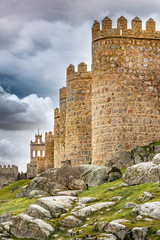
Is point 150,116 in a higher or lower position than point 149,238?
higher

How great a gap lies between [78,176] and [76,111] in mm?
11310

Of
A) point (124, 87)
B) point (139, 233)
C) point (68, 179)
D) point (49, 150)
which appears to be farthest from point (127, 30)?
point (49, 150)

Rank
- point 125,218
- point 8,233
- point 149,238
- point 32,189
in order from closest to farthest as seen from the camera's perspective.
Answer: point 149,238 → point 125,218 → point 8,233 → point 32,189

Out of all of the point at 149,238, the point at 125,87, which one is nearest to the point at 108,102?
the point at 125,87

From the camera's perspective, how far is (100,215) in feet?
60.6

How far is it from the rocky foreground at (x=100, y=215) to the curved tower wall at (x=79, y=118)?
1458 cm

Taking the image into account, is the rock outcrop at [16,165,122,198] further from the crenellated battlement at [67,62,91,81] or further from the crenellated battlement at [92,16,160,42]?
the crenellated battlement at [67,62,91,81]

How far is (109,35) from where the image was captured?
32.9 metres

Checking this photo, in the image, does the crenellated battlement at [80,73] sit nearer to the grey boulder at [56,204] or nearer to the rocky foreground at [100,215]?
the rocky foreground at [100,215]

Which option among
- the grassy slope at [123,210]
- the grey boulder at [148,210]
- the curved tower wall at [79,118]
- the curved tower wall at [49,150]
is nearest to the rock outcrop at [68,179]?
the grassy slope at [123,210]

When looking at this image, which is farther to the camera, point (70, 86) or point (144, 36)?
point (70, 86)

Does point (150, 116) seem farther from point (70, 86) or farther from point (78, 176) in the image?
point (70, 86)

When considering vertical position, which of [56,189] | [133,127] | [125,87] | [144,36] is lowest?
[56,189]

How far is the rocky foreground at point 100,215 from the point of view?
16.0m
